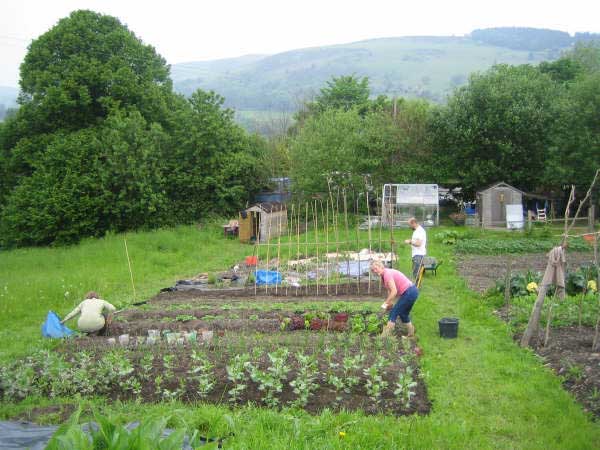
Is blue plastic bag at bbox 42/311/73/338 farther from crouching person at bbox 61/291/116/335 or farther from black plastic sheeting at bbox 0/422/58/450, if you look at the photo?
black plastic sheeting at bbox 0/422/58/450

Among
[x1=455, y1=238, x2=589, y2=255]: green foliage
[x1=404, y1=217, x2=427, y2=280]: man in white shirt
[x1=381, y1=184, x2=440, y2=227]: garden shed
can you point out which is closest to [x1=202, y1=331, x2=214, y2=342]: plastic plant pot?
[x1=404, y1=217, x2=427, y2=280]: man in white shirt

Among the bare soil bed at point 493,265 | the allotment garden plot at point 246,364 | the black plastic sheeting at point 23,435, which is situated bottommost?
the bare soil bed at point 493,265

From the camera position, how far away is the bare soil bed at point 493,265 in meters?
12.5

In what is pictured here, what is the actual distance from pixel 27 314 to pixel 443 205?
20955 mm

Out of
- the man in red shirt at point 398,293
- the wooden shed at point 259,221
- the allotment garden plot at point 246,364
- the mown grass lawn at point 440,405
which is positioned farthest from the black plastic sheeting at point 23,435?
the wooden shed at point 259,221

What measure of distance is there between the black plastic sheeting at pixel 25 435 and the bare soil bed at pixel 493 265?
888 cm

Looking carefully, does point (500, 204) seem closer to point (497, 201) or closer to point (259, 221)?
point (497, 201)

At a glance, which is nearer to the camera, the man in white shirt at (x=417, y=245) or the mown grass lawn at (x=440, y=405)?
the mown grass lawn at (x=440, y=405)

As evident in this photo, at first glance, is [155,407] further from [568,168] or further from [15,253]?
[568,168]

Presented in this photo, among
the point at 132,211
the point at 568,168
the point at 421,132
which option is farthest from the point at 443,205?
the point at 132,211

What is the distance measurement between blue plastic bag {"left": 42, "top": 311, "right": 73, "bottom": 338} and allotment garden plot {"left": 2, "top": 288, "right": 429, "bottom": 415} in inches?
25.8

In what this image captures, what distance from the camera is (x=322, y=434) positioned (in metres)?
5.14

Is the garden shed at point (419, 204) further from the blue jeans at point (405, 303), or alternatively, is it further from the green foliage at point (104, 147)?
the blue jeans at point (405, 303)

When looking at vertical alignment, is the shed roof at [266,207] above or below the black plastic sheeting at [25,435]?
above
